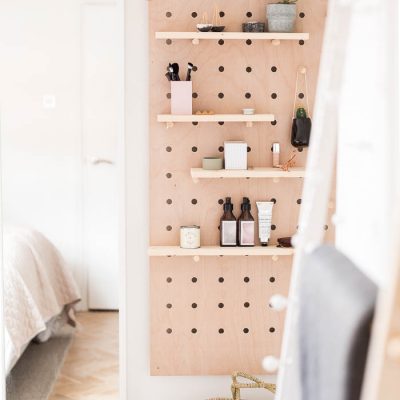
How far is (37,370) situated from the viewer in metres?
3.56

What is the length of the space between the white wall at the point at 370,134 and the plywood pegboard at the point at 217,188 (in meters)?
1.34

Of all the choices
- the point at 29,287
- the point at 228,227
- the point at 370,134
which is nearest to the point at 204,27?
the point at 228,227

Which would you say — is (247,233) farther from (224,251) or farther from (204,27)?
Answer: (204,27)

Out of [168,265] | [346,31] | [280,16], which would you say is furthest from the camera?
[168,265]

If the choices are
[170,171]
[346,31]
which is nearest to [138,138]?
[170,171]

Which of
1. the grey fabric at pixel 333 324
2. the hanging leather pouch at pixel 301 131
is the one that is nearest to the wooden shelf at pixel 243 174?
the hanging leather pouch at pixel 301 131

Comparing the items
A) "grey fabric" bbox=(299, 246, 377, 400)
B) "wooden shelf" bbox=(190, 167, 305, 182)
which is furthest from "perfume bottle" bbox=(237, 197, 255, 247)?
"grey fabric" bbox=(299, 246, 377, 400)

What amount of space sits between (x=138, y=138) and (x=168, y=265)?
526 mm

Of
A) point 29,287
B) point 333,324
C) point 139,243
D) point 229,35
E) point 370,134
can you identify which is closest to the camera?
point 333,324

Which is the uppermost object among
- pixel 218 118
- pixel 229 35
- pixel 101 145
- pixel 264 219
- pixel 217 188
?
pixel 229 35

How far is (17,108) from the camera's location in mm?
3297

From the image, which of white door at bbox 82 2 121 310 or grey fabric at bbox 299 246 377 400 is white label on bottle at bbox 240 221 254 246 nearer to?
white door at bbox 82 2 121 310

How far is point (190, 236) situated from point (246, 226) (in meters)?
0.22

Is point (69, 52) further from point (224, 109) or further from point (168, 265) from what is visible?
point (168, 265)
